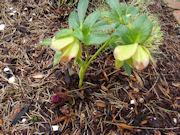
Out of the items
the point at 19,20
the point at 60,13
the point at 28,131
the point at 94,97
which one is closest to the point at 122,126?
Result: the point at 94,97

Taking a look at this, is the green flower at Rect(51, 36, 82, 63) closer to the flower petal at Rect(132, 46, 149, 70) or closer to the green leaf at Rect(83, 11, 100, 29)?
the green leaf at Rect(83, 11, 100, 29)

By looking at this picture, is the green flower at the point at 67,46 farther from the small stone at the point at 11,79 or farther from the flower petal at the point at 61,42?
the small stone at the point at 11,79

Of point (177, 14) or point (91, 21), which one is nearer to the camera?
point (91, 21)

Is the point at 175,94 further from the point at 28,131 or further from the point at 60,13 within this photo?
the point at 60,13

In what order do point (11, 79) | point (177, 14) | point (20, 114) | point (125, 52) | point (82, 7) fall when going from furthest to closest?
point (177, 14)
point (11, 79)
point (20, 114)
point (82, 7)
point (125, 52)

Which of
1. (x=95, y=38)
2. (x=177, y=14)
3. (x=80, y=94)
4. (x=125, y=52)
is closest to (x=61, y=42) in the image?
(x=95, y=38)

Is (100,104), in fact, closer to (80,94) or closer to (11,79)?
(80,94)
